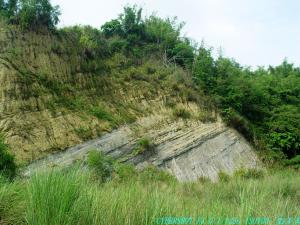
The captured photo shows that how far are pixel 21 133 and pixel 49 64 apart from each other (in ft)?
15.5

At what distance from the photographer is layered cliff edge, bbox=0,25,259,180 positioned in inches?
760

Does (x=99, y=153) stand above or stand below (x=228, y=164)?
above

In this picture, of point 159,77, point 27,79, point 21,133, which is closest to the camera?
point 21,133

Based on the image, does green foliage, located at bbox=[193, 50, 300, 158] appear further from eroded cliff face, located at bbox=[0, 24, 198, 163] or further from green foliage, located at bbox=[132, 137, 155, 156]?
green foliage, located at bbox=[132, 137, 155, 156]

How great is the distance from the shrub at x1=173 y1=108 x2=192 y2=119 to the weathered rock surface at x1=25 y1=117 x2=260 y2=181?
1.69 feet

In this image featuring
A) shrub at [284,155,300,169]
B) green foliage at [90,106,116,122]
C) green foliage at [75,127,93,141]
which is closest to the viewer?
green foliage at [75,127,93,141]

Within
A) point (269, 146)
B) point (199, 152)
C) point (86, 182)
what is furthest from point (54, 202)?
point (269, 146)

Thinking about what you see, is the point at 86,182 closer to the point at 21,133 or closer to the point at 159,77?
the point at 21,133

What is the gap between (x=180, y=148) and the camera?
2403 centimetres

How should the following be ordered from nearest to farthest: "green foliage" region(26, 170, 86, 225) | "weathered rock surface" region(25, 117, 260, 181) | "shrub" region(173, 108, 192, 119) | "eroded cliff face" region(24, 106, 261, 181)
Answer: "green foliage" region(26, 170, 86, 225)
"weathered rock surface" region(25, 117, 260, 181)
"eroded cliff face" region(24, 106, 261, 181)
"shrub" region(173, 108, 192, 119)

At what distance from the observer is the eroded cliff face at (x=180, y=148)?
2133cm

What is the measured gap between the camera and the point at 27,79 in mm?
20297

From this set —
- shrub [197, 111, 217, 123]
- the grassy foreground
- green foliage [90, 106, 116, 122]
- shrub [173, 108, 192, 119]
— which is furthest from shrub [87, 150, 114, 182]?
the grassy foreground

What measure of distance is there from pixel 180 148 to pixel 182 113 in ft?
10.3
